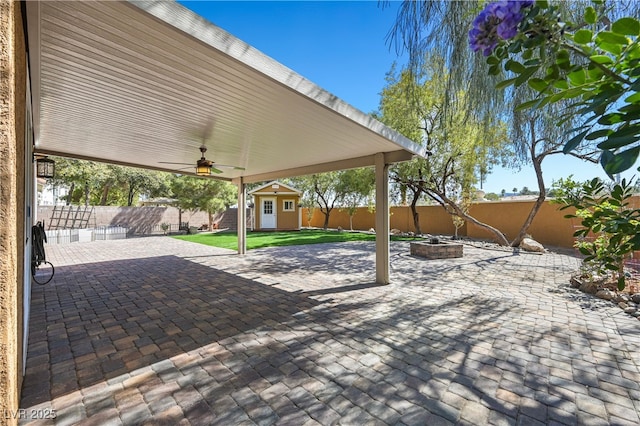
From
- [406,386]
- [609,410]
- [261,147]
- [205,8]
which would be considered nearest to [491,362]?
[609,410]

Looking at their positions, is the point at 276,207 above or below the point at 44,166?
below

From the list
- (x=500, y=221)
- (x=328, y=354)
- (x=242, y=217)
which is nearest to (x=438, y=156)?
(x=500, y=221)

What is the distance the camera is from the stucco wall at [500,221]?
11.2 metres

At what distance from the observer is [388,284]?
18.8 ft

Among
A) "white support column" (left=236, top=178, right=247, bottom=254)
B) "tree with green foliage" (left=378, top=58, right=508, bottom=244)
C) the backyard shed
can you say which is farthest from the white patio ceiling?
the backyard shed

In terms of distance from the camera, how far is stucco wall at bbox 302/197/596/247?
1123 cm

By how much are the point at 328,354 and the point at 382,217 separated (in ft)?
10.9

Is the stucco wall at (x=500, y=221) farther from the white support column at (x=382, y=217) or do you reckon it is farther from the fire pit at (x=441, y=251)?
the white support column at (x=382, y=217)

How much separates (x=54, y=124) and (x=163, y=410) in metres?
4.69

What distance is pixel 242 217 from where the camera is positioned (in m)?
9.92

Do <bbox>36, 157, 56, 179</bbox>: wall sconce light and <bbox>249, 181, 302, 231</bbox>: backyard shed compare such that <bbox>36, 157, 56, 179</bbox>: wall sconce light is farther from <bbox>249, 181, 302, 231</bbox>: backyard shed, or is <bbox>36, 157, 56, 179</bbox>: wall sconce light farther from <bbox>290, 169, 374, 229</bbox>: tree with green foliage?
<bbox>249, 181, 302, 231</bbox>: backyard shed

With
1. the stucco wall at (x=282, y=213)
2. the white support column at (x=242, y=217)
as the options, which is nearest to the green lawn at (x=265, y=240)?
the white support column at (x=242, y=217)

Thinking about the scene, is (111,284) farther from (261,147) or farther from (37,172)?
(261,147)

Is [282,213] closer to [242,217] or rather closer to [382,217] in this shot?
[242,217]
